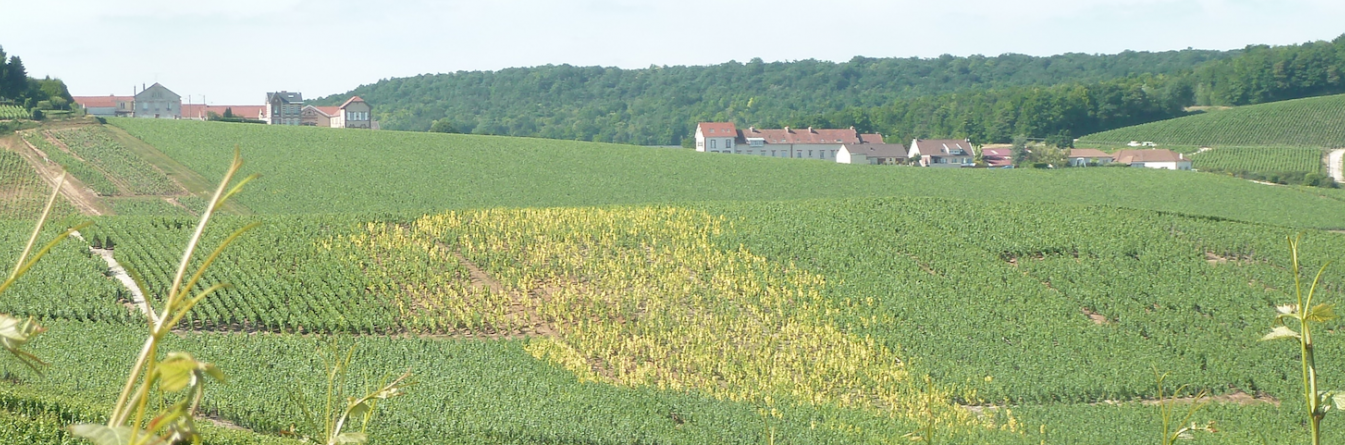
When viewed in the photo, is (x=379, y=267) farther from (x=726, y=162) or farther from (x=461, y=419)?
(x=726, y=162)

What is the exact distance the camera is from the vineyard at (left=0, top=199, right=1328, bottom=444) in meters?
23.4

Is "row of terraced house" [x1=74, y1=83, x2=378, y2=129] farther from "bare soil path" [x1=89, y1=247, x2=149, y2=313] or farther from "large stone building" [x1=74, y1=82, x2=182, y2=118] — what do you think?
"bare soil path" [x1=89, y1=247, x2=149, y2=313]

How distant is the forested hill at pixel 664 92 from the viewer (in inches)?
5881

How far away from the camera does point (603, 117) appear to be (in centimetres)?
15462

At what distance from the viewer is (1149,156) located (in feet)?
300

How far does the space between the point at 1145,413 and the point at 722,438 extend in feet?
34.2

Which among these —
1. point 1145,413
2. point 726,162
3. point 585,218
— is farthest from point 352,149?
point 1145,413

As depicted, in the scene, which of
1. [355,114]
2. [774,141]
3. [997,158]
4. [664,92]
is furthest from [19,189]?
[664,92]

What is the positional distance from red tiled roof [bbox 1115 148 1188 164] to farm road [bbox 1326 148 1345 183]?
35.3 ft

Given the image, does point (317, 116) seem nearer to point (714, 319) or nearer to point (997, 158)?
point (997, 158)

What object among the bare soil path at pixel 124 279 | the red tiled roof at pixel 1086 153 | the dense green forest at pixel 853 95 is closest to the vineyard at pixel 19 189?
the bare soil path at pixel 124 279

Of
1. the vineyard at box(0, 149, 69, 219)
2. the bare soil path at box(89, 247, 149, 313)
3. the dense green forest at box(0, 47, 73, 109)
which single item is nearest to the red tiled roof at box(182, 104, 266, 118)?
the dense green forest at box(0, 47, 73, 109)

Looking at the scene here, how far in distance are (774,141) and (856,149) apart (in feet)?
30.1

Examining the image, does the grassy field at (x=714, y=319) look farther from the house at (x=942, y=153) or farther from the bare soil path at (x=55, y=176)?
the house at (x=942, y=153)
